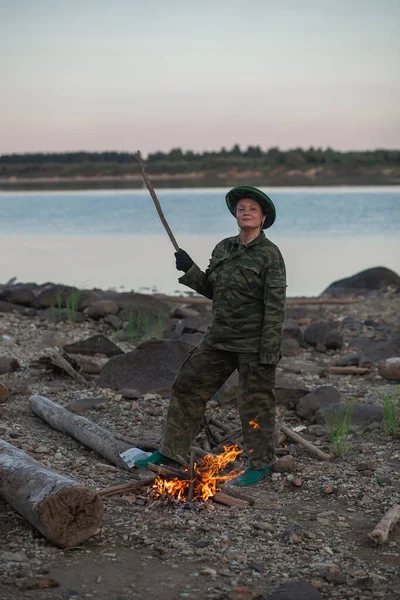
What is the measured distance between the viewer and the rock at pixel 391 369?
956 centimetres

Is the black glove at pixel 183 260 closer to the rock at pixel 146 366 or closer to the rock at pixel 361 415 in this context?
the rock at pixel 361 415

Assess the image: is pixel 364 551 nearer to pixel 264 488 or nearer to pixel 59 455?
pixel 264 488

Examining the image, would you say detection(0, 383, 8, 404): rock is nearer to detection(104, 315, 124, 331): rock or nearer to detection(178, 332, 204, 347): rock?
detection(178, 332, 204, 347): rock

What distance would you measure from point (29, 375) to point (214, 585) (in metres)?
5.15

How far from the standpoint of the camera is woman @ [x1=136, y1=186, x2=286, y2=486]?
588 cm

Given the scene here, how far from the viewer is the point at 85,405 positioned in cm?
816

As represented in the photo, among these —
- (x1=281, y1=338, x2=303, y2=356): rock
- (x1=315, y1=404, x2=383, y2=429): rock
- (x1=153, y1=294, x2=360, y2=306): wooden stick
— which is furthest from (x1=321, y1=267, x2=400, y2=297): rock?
(x1=315, y1=404, x2=383, y2=429): rock

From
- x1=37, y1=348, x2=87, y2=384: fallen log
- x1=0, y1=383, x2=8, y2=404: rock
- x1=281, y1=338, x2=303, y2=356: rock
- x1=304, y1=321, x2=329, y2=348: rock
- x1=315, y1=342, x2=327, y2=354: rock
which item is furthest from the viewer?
x1=304, y1=321, x2=329, y2=348: rock

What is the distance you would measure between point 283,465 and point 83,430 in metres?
1.59

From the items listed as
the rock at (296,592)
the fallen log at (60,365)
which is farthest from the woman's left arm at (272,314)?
the fallen log at (60,365)

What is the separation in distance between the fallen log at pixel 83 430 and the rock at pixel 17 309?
5.26m

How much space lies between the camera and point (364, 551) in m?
5.16

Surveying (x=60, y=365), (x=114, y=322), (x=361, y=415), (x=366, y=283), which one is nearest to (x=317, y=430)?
(x=361, y=415)

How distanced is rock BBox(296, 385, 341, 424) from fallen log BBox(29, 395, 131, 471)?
2.11 m
